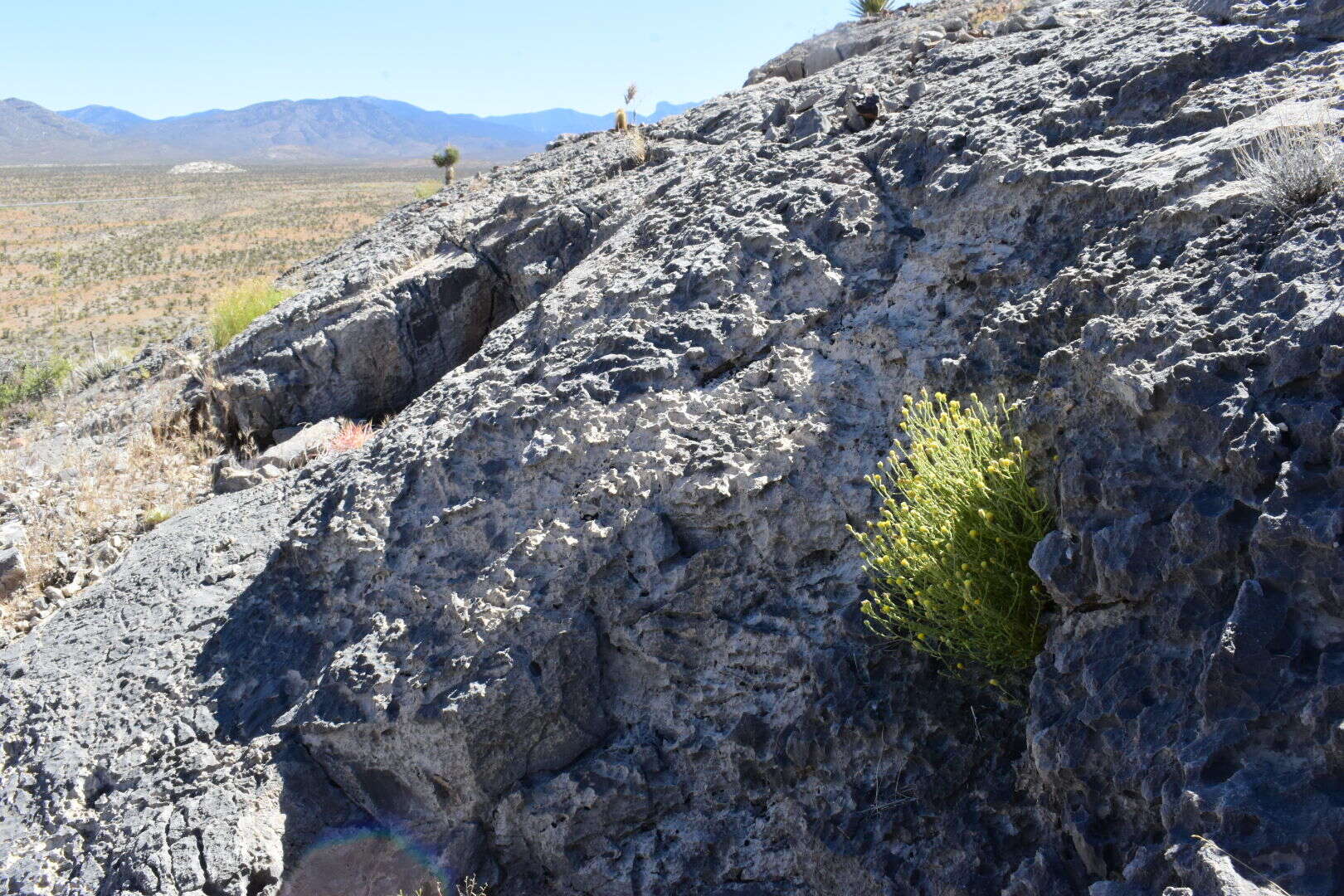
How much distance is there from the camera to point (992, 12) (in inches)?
268

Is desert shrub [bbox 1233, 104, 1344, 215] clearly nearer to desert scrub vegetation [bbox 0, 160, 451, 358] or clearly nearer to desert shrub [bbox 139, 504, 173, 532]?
desert shrub [bbox 139, 504, 173, 532]

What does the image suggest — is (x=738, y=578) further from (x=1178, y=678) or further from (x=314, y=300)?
(x=314, y=300)

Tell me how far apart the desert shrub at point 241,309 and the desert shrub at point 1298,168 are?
8.13 meters

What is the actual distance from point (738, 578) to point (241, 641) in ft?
7.57

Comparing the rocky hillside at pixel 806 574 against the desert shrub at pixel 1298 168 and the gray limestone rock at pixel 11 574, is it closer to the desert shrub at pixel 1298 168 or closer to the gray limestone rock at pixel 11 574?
the desert shrub at pixel 1298 168

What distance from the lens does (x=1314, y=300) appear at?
2342 millimetres

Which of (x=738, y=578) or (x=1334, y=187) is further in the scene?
(x=738, y=578)

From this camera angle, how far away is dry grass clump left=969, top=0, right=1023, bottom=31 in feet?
21.1

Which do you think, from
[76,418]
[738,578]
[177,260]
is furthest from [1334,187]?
[177,260]

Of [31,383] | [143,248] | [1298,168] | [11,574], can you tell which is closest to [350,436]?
[11,574]

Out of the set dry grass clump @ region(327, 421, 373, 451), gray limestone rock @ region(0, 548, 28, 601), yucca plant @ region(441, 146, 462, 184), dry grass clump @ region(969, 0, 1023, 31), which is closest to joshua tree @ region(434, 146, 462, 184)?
yucca plant @ region(441, 146, 462, 184)

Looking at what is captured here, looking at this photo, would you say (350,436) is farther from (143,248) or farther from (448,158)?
(143,248)

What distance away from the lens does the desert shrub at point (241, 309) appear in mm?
8867

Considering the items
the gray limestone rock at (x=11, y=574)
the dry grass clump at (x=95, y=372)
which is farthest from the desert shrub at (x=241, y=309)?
the gray limestone rock at (x=11, y=574)
